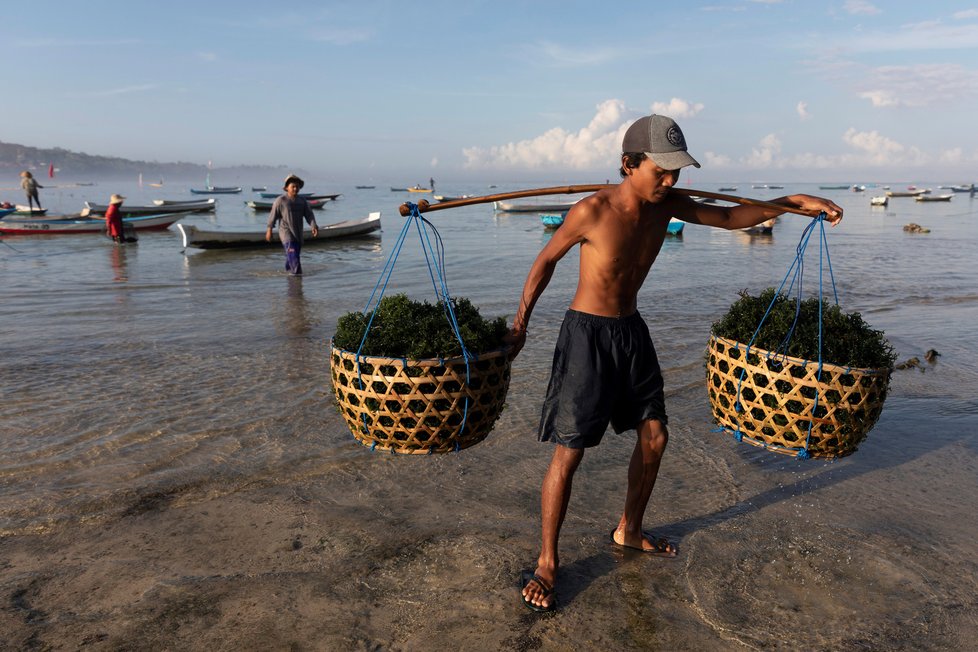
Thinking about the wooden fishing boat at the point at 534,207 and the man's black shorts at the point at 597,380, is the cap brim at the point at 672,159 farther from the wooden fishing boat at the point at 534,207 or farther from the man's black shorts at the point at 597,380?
the wooden fishing boat at the point at 534,207

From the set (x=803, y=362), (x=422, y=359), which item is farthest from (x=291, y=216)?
(x=803, y=362)

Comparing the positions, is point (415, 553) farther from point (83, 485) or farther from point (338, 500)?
point (83, 485)

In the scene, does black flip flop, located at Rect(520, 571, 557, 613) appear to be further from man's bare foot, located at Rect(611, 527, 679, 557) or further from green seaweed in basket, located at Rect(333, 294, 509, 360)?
green seaweed in basket, located at Rect(333, 294, 509, 360)

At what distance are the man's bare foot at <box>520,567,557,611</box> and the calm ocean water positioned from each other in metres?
1.73

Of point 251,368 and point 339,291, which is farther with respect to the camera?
point 339,291

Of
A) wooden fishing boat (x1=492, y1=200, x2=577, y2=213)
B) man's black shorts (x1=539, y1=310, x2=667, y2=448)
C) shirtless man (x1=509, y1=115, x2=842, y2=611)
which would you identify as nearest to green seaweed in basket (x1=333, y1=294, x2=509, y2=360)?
shirtless man (x1=509, y1=115, x2=842, y2=611)

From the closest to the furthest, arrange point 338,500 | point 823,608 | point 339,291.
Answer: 1. point 823,608
2. point 338,500
3. point 339,291

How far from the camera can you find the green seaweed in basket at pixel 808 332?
3646 millimetres

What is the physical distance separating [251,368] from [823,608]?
6.12m

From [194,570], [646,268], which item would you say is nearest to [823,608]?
[646,268]

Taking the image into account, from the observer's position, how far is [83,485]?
4.52m

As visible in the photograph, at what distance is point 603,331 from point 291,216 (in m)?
10.1

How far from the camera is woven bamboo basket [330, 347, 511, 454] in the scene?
3367 millimetres

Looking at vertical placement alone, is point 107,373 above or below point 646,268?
below
